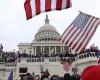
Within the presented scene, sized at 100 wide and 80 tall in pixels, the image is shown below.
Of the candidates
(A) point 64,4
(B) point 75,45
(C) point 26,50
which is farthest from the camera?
(C) point 26,50

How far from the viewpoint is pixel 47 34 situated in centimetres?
11688

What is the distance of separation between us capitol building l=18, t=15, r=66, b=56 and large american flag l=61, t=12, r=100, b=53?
8452 cm

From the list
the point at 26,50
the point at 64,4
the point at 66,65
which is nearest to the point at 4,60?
the point at 66,65

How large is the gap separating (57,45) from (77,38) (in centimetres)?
9262

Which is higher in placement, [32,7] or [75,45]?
[32,7]

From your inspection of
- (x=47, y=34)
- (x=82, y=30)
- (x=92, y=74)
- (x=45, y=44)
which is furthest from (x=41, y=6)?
(x=47, y=34)

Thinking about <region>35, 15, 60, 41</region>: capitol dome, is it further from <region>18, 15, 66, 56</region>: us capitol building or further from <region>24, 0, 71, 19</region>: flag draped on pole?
<region>24, 0, 71, 19</region>: flag draped on pole

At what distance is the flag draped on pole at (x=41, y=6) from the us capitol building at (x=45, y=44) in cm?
8679

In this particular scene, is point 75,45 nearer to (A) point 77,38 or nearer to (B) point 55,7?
(A) point 77,38

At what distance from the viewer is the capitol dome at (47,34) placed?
115 meters

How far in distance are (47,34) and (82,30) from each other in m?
104

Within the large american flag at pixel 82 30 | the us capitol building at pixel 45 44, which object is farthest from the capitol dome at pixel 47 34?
the large american flag at pixel 82 30

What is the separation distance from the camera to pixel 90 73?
6137mm

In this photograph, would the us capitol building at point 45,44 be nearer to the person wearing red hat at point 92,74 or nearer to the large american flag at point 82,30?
the large american flag at point 82,30
